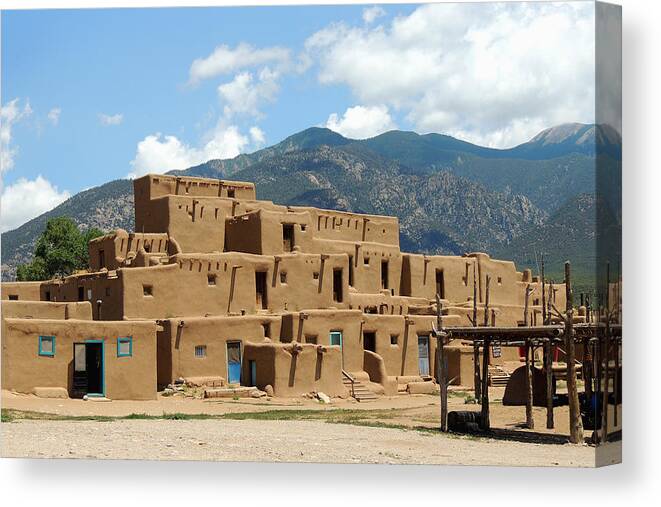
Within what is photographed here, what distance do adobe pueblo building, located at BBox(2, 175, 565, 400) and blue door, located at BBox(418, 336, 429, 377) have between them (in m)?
0.05

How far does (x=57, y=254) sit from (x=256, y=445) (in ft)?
117

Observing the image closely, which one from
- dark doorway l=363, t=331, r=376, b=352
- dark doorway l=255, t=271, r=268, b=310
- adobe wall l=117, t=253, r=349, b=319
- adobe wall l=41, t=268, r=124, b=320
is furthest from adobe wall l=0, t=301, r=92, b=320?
dark doorway l=363, t=331, r=376, b=352

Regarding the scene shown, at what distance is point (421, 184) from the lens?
108m

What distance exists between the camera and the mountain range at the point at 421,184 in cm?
9081

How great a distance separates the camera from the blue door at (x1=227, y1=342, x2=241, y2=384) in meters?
33.6

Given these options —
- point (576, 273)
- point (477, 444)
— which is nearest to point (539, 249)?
point (576, 273)

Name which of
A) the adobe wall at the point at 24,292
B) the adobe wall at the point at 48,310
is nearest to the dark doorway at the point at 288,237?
the adobe wall at the point at 48,310

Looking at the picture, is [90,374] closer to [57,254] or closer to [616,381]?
[616,381]

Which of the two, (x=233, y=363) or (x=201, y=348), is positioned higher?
(x=201, y=348)

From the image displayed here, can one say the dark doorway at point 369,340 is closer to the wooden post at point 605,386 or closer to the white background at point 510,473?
the white background at point 510,473

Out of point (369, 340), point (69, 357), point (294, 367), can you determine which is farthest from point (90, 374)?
point (369, 340)

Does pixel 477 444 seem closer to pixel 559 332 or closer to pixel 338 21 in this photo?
pixel 559 332

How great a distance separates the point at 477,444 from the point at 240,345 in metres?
12.9

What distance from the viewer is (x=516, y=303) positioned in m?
48.9
